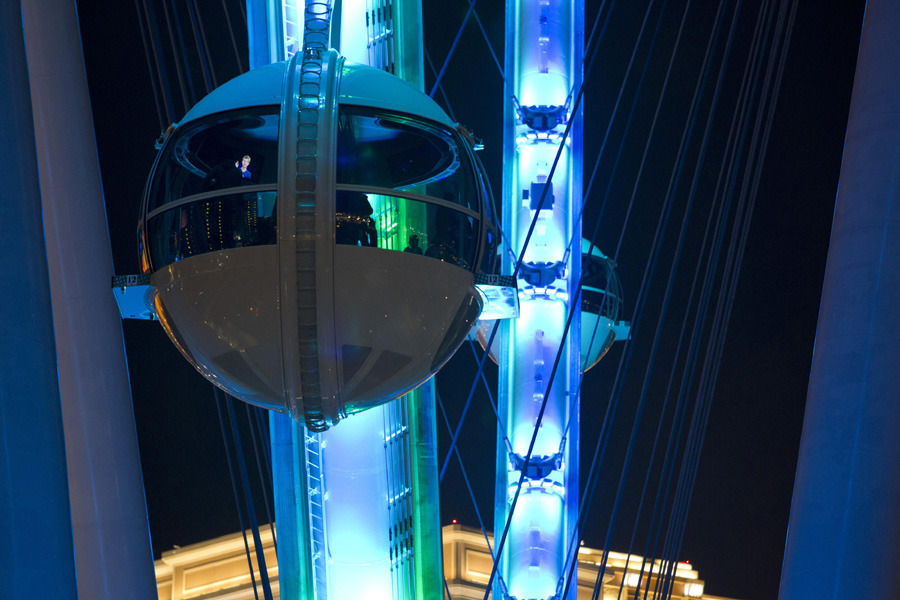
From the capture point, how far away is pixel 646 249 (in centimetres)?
1534

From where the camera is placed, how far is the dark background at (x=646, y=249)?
14.0 metres

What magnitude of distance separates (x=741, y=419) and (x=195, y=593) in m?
10.3

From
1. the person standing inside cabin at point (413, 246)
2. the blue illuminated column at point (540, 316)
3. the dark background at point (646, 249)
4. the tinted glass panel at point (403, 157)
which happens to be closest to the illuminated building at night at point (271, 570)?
the dark background at point (646, 249)

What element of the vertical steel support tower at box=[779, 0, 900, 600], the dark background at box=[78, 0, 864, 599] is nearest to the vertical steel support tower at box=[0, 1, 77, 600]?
the vertical steel support tower at box=[779, 0, 900, 600]

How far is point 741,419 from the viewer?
16031 millimetres

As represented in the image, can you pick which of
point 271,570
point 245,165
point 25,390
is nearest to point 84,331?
point 25,390

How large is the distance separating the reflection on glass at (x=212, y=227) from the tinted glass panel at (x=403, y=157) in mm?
295

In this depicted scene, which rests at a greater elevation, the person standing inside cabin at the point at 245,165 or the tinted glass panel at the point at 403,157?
the tinted glass panel at the point at 403,157

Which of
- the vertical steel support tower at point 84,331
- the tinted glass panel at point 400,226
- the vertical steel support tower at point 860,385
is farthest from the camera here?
the vertical steel support tower at point 84,331

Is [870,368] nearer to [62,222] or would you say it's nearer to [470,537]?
[62,222]

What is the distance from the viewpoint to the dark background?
46.0 feet

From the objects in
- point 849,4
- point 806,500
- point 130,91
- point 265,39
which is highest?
point 849,4

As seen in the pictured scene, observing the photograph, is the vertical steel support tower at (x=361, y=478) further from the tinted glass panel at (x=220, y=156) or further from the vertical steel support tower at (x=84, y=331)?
the tinted glass panel at (x=220, y=156)

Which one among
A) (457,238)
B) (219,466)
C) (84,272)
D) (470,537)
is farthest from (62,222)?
(470,537)
